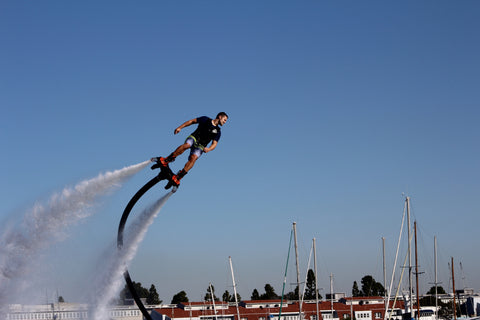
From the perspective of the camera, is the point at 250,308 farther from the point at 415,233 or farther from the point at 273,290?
the point at 273,290

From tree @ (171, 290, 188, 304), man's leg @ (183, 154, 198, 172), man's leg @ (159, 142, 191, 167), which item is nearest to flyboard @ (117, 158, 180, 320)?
man's leg @ (159, 142, 191, 167)

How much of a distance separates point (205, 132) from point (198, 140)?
40 cm

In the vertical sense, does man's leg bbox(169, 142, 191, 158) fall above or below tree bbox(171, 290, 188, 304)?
above

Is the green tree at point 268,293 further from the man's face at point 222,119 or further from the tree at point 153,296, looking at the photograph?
the man's face at point 222,119

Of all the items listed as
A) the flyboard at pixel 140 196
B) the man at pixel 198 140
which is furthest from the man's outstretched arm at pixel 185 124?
the flyboard at pixel 140 196

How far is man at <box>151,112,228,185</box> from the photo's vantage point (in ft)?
77.5

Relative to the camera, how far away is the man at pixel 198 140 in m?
23.6

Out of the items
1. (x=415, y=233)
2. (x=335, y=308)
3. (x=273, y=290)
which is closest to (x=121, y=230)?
(x=415, y=233)

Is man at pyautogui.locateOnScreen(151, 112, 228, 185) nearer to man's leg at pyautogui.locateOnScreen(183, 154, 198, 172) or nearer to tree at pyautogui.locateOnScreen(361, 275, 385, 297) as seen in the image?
man's leg at pyautogui.locateOnScreen(183, 154, 198, 172)

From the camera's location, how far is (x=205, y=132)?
77.8 ft

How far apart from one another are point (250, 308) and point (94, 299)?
260 ft

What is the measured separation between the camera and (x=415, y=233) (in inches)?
2712

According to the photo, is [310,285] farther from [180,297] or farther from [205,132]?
[205,132]

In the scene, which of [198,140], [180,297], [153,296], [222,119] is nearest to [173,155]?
[198,140]
